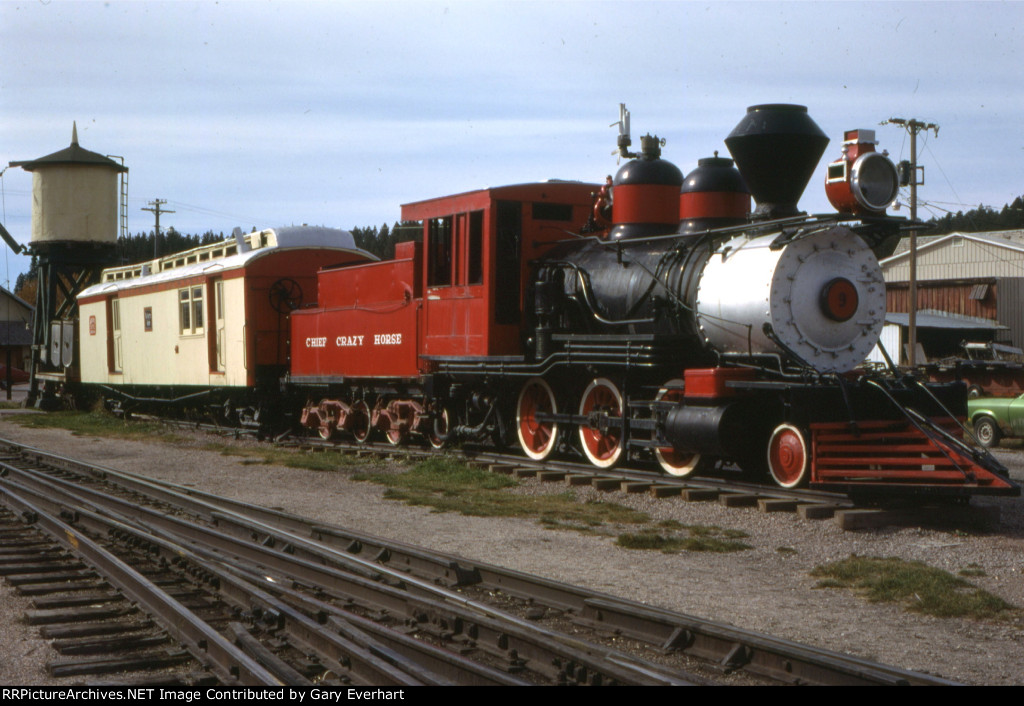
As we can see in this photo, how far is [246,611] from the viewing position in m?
5.84

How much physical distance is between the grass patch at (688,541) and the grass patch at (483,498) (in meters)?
0.70

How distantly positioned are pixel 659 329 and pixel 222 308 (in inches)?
434

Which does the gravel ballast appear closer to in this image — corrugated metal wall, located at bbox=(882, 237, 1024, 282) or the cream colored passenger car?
the cream colored passenger car

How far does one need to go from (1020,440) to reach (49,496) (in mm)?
16795

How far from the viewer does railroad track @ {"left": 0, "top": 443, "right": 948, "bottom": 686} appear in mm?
4520

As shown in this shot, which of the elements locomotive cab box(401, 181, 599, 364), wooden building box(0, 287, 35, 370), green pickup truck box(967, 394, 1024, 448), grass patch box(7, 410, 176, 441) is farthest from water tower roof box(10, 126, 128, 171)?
wooden building box(0, 287, 35, 370)

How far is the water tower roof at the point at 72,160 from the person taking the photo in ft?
109

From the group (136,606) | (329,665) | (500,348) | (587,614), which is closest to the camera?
(329,665)

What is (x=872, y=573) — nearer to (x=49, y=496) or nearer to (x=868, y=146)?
(x=868, y=146)

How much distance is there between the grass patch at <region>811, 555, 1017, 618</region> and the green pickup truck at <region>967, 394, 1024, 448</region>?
11746 mm

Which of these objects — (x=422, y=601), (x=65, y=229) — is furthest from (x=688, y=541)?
(x=65, y=229)

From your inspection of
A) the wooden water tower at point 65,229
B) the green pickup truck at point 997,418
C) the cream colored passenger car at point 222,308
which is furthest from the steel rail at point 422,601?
the wooden water tower at point 65,229
